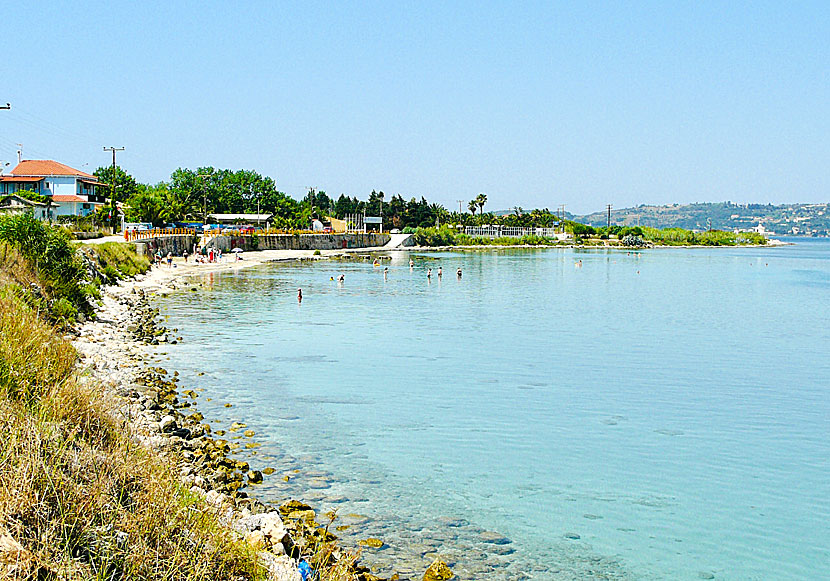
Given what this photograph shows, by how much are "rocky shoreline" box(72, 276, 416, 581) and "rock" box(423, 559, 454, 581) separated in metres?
0.77

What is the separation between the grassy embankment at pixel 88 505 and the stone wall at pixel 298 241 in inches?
3080

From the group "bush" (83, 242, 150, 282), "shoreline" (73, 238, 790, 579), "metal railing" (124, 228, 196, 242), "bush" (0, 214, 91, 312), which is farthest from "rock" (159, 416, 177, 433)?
"metal railing" (124, 228, 196, 242)

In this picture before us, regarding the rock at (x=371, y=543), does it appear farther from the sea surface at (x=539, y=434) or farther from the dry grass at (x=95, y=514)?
the dry grass at (x=95, y=514)

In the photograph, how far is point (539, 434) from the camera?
1596 cm

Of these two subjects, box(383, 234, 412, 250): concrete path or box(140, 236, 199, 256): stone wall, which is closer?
box(140, 236, 199, 256): stone wall

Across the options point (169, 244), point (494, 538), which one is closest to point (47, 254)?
point (494, 538)

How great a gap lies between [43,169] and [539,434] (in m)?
85.1

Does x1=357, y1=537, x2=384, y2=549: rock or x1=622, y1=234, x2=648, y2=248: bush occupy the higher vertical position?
x1=622, y1=234, x2=648, y2=248: bush

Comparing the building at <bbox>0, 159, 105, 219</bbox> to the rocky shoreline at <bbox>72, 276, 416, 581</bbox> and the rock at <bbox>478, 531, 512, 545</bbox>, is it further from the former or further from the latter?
the rock at <bbox>478, 531, 512, 545</bbox>

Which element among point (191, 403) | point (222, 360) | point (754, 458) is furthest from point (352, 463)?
point (222, 360)

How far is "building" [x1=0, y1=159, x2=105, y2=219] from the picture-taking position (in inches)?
3233

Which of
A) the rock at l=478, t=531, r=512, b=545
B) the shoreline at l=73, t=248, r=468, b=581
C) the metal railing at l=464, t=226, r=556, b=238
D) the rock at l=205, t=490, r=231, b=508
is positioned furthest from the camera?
the metal railing at l=464, t=226, r=556, b=238

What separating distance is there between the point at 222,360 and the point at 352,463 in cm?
1130

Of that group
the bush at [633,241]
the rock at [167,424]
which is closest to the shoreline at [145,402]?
the rock at [167,424]
